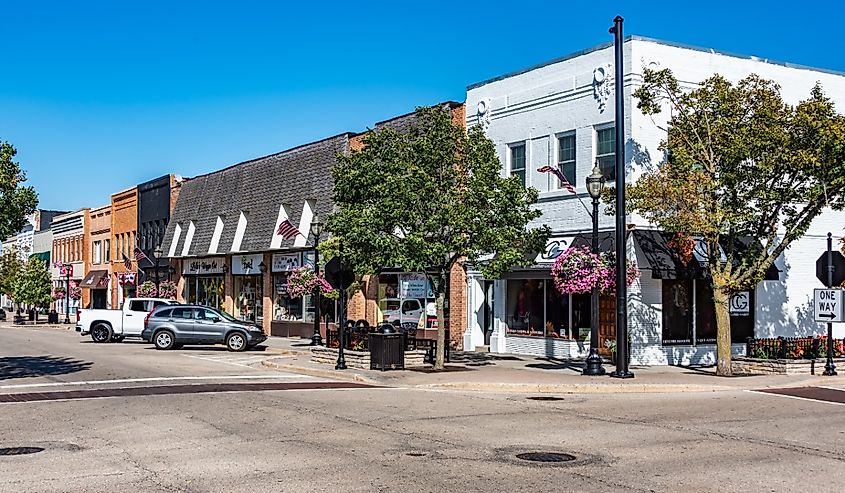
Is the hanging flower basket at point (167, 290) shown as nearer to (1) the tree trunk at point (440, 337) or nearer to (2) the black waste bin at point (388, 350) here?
(2) the black waste bin at point (388, 350)

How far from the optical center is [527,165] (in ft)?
90.9

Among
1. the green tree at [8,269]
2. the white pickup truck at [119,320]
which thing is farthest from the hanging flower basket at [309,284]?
the green tree at [8,269]

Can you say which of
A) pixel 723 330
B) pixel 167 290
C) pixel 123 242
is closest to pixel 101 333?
pixel 167 290

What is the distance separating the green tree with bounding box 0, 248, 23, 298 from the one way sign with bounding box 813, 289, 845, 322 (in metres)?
50.6

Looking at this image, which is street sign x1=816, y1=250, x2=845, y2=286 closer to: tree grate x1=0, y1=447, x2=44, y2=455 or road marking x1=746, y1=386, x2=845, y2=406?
road marking x1=746, y1=386, x2=845, y2=406

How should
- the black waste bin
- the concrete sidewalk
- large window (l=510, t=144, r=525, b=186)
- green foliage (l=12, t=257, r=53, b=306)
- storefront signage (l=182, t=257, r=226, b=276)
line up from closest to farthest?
the concrete sidewalk < the black waste bin < large window (l=510, t=144, r=525, b=186) < storefront signage (l=182, t=257, r=226, b=276) < green foliage (l=12, t=257, r=53, b=306)

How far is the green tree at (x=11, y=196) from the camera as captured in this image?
62.5 feet

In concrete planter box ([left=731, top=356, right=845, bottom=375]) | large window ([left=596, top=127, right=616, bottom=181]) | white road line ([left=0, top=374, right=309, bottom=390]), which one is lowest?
white road line ([left=0, top=374, right=309, bottom=390])

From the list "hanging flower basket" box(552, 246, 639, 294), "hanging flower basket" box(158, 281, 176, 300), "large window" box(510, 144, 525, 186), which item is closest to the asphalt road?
"hanging flower basket" box(552, 246, 639, 294)

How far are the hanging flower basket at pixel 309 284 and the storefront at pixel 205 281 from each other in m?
14.6

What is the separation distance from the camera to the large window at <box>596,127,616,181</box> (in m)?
24.8

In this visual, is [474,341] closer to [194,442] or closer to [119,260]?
[194,442]

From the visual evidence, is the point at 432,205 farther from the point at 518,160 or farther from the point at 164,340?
the point at 164,340

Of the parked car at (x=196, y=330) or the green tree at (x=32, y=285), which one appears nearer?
the parked car at (x=196, y=330)
